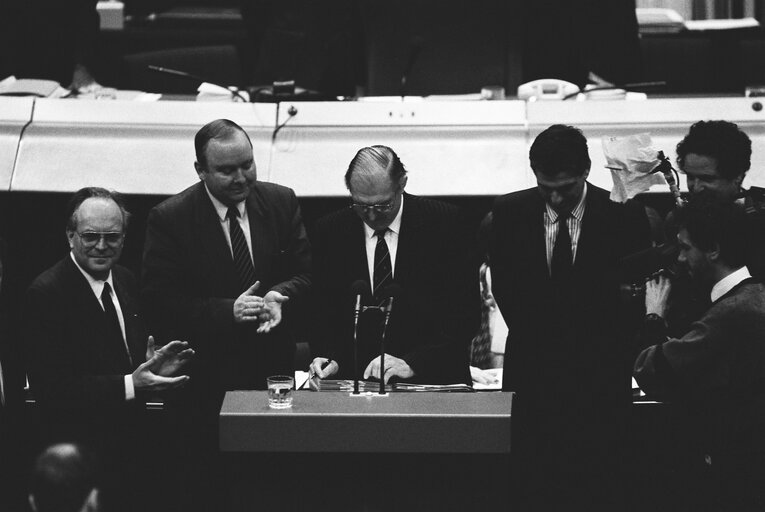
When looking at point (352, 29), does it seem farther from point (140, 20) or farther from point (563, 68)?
point (140, 20)

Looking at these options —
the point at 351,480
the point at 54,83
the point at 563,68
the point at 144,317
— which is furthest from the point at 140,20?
the point at 351,480

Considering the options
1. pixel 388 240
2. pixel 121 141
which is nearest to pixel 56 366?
pixel 388 240

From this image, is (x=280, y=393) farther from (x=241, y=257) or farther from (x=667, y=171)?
(x=667, y=171)

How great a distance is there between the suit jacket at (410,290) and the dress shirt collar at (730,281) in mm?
872

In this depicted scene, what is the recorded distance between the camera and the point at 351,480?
9.49 feet

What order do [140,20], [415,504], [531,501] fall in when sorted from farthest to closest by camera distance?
[140,20] → [531,501] → [415,504]

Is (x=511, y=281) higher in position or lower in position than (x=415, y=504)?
higher

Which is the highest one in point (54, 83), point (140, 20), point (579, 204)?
point (140, 20)

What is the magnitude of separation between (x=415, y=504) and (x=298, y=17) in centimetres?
307

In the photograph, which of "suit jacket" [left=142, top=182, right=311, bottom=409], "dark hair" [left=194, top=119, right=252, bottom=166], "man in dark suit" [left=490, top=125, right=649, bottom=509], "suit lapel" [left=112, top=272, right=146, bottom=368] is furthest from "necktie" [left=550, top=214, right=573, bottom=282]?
"suit lapel" [left=112, top=272, right=146, bottom=368]

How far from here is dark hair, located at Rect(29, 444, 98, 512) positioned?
211cm

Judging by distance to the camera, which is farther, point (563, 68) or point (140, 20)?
point (140, 20)

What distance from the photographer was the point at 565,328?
11.2ft

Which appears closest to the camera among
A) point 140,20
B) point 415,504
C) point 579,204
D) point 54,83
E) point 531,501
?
point 415,504
